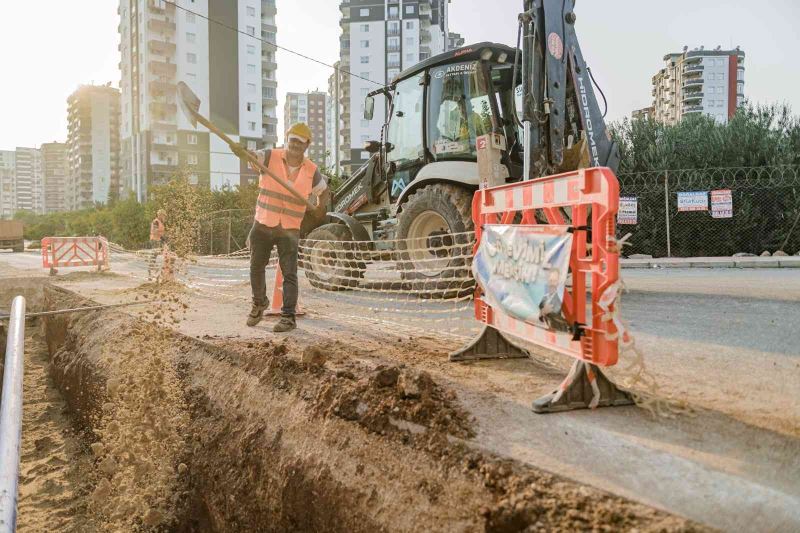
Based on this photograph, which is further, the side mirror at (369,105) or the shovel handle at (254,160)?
the side mirror at (369,105)

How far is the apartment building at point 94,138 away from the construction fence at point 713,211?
11421 centimetres

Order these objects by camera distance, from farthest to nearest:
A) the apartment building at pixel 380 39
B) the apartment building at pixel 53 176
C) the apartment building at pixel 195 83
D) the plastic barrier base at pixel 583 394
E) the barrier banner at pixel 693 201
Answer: the apartment building at pixel 53 176, the apartment building at pixel 380 39, the apartment building at pixel 195 83, the barrier banner at pixel 693 201, the plastic barrier base at pixel 583 394

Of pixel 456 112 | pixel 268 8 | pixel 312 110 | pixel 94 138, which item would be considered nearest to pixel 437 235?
pixel 456 112

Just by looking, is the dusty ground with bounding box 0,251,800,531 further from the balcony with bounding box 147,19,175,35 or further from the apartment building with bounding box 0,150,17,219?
the apartment building with bounding box 0,150,17,219

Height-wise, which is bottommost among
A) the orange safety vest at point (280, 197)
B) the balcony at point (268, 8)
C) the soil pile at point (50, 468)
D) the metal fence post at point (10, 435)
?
the soil pile at point (50, 468)

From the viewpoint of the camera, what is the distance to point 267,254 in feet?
20.7

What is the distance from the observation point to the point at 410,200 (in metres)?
8.20

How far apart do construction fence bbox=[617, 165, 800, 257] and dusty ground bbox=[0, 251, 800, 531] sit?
10767mm

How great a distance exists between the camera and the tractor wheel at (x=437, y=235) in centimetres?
753

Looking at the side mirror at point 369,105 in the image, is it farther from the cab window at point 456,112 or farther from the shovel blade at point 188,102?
the shovel blade at point 188,102

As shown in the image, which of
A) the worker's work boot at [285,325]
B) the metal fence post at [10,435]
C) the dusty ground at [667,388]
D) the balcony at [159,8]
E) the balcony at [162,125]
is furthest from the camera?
the balcony at [162,125]

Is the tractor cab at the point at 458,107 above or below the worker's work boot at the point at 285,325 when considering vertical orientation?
above

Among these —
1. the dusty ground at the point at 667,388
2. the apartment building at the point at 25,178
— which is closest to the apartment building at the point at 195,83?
the dusty ground at the point at 667,388

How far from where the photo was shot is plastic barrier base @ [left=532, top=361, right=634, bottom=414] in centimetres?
301
